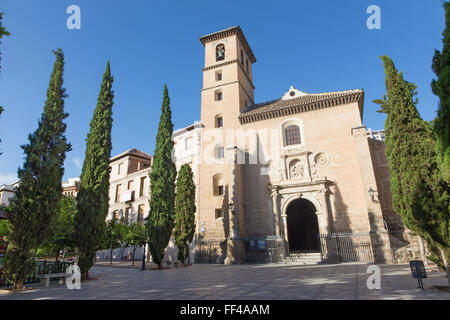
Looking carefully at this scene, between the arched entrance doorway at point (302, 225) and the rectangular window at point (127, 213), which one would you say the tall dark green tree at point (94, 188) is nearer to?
the arched entrance doorway at point (302, 225)

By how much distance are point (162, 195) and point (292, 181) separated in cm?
940

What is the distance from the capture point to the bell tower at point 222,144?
739 inches

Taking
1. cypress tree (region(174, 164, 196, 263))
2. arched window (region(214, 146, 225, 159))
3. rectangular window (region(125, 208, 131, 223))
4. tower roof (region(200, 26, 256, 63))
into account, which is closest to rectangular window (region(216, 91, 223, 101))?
arched window (region(214, 146, 225, 159))

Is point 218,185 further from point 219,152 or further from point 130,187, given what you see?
point 130,187

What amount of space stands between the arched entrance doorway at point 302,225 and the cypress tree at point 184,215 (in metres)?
8.74

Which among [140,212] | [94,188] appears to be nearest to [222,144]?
[94,188]

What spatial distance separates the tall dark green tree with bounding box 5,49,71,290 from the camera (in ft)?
26.3

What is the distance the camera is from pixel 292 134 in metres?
20.7

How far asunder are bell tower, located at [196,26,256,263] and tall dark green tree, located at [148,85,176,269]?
15.0ft

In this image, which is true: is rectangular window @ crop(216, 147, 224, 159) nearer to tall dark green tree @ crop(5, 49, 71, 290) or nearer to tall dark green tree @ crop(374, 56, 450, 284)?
tall dark green tree @ crop(5, 49, 71, 290)

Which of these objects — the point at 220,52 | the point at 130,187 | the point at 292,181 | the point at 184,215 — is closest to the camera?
the point at 184,215

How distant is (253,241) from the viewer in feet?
60.6

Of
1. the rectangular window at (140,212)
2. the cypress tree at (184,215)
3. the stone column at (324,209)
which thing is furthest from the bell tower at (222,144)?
the rectangular window at (140,212)

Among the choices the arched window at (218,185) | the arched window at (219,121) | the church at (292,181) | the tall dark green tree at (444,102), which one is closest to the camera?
the tall dark green tree at (444,102)
